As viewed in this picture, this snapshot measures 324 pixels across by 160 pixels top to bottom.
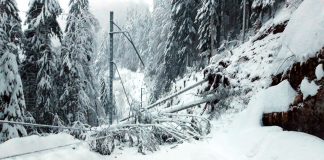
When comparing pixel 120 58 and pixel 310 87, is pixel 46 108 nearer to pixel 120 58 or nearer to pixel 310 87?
pixel 310 87

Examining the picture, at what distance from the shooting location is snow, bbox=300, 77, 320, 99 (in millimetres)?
4812

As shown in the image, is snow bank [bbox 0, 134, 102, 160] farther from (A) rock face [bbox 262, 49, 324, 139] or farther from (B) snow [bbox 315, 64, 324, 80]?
(B) snow [bbox 315, 64, 324, 80]

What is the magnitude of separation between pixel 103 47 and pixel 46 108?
6008 centimetres

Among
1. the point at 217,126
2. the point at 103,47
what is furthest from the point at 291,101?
the point at 103,47

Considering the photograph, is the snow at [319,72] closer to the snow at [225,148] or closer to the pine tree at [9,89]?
the snow at [225,148]

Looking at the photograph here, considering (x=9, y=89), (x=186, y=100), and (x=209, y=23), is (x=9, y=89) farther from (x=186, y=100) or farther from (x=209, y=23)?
(x=209, y=23)

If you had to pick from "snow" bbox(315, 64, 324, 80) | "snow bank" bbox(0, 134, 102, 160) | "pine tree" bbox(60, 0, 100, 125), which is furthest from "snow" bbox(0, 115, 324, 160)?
"pine tree" bbox(60, 0, 100, 125)

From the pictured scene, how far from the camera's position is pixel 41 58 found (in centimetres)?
1855

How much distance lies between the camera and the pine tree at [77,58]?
67.8 ft

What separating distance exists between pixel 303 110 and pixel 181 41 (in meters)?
24.4

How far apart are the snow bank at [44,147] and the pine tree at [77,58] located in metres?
14.2

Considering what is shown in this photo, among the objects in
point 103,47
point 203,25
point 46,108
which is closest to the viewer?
point 46,108

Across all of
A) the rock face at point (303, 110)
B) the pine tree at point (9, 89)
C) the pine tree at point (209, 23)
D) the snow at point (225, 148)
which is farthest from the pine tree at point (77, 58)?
the rock face at point (303, 110)

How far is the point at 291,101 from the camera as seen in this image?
17.1 feet
